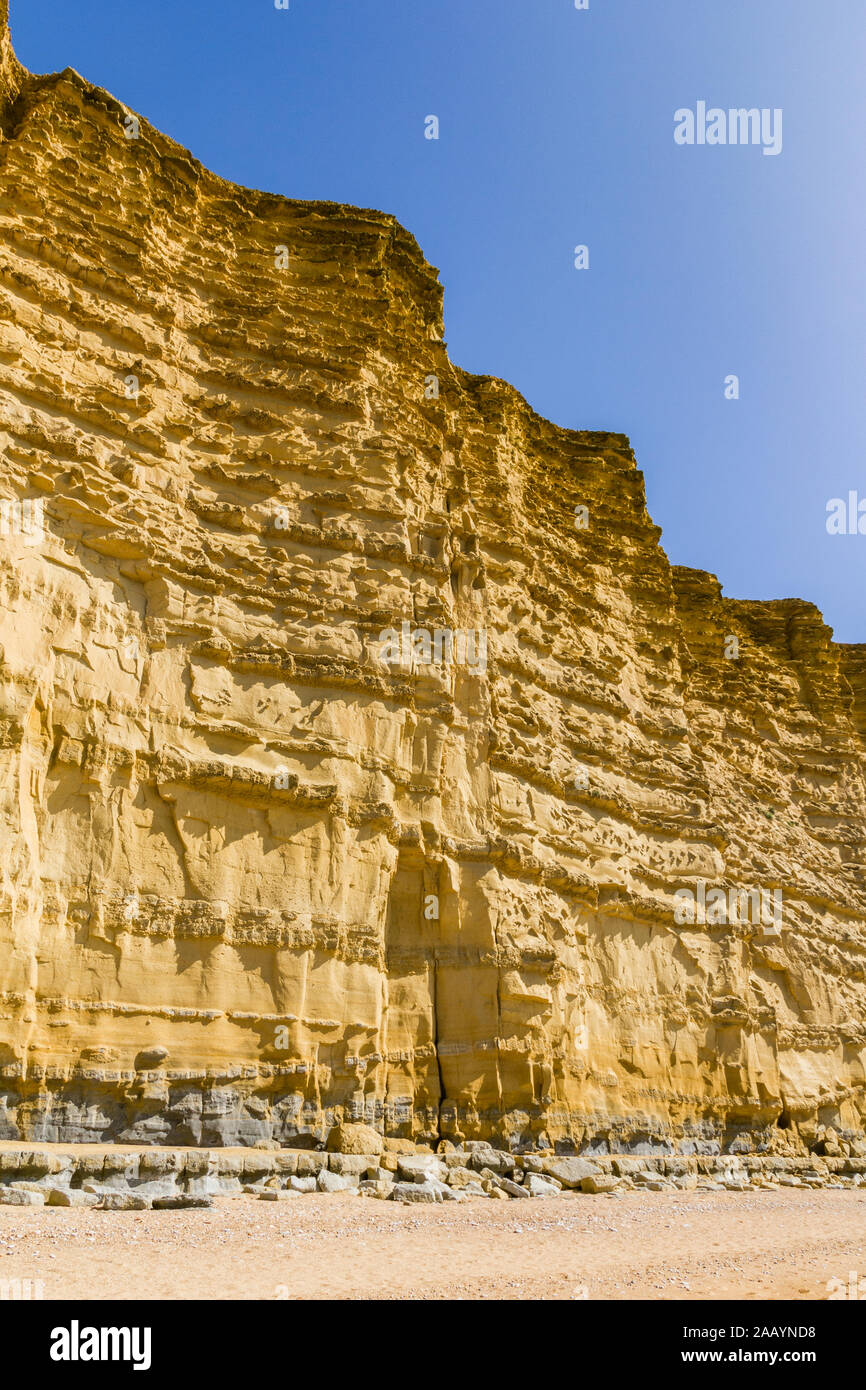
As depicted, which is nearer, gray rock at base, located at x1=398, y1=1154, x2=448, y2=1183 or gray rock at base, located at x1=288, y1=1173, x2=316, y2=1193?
gray rock at base, located at x1=288, y1=1173, x2=316, y2=1193

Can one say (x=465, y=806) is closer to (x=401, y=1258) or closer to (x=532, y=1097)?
(x=532, y=1097)

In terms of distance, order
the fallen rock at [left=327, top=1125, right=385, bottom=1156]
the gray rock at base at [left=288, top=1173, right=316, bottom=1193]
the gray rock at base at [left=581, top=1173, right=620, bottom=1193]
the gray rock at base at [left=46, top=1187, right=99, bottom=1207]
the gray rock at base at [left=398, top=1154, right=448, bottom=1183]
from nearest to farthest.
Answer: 1. the gray rock at base at [left=46, top=1187, right=99, bottom=1207]
2. the gray rock at base at [left=288, top=1173, right=316, bottom=1193]
3. the gray rock at base at [left=398, top=1154, right=448, bottom=1183]
4. the fallen rock at [left=327, top=1125, right=385, bottom=1156]
5. the gray rock at base at [left=581, top=1173, right=620, bottom=1193]

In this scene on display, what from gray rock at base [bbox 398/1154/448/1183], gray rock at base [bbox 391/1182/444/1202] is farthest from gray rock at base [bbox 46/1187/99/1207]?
gray rock at base [bbox 398/1154/448/1183]

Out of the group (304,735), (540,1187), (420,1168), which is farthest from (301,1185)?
(304,735)

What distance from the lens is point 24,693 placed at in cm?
1034

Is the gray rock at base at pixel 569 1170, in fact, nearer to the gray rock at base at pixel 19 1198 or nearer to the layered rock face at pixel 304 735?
the layered rock face at pixel 304 735

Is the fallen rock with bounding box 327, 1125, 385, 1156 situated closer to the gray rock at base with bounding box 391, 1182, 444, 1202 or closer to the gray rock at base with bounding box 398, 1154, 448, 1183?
the gray rock at base with bounding box 398, 1154, 448, 1183

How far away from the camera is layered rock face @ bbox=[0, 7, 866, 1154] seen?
10562 millimetres

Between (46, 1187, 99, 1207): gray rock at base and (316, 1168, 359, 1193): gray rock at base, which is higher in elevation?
(46, 1187, 99, 1207): gray rock at base

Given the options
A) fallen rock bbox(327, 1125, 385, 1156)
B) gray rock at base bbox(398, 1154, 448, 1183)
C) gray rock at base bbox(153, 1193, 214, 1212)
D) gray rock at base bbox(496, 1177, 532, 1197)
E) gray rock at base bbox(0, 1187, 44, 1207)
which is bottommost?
gray rock at base bbox(496, 1177, 532, 1197)

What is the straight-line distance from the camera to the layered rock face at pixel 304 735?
10562 mm

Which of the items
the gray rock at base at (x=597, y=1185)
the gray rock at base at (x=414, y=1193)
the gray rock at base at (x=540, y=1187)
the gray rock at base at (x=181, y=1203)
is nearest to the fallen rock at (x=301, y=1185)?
the gray rock at base at (x=414, y=1193)

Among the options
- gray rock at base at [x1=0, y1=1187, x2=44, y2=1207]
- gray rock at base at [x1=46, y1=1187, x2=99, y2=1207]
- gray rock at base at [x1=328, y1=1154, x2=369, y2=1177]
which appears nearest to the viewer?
gray rock at base at [x1=0, y1=1187, x2=44, y2=1207]

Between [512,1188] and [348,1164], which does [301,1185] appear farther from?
[512,1188]
